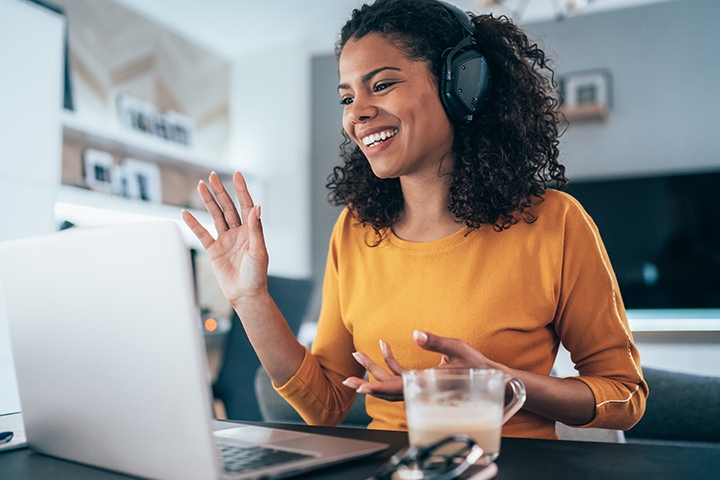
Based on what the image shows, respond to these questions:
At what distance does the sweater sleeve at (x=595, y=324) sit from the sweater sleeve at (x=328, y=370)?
39cm

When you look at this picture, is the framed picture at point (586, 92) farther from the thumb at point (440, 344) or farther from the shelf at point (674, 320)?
the thumb at point (440, 344)

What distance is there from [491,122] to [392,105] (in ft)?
0.69

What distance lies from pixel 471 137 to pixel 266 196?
130 inches

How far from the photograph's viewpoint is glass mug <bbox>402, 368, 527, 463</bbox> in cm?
58

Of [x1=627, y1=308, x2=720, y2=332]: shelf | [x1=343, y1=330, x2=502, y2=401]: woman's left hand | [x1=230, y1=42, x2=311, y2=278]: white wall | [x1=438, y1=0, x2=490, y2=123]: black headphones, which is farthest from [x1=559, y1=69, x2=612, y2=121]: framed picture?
[x1=343, y1=330, x2=502, y2=401]: woman's left hand

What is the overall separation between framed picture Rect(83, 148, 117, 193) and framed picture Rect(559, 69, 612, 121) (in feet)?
8.52

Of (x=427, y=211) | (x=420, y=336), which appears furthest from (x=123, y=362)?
(x=427, y=211)

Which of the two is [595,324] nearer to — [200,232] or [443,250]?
[443,250]

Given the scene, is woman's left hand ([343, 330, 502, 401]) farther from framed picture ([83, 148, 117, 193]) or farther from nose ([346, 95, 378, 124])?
framed picture ([83, 148, 117, 193])

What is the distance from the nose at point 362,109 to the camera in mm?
1101

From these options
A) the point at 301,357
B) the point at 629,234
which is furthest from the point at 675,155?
the point at 301,357

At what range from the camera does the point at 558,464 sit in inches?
23.4

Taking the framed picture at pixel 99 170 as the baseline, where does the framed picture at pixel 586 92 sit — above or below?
above

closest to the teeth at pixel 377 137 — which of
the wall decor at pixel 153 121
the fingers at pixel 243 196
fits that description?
the fingers at pixel 243 196
